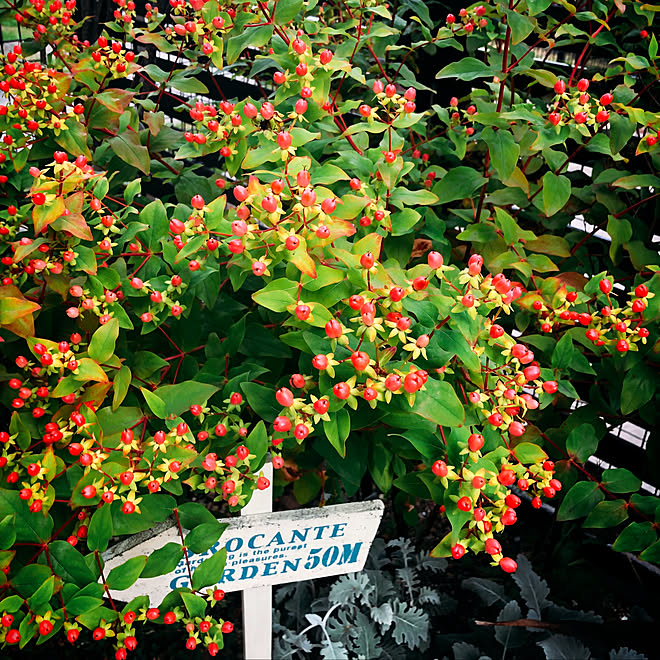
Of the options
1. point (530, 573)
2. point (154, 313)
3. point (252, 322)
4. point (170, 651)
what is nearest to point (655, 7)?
point (252, 322)

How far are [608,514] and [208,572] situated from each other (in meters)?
0.69

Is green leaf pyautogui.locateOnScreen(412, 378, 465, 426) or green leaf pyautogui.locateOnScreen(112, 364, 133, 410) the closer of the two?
green leaf pyautogui.locateOnScreen(412, 378, 465, 426)

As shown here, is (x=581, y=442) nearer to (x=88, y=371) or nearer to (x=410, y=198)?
(x=410, y=198)

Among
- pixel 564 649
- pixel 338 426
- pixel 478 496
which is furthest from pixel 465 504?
pixel 564 649

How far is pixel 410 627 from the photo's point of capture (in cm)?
141

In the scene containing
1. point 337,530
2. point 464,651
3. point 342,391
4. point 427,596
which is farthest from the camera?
point 427,596

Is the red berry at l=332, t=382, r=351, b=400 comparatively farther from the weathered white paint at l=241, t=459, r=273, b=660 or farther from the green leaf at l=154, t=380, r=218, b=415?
the weathered white paint at l=241, t=459, r=273, b=660

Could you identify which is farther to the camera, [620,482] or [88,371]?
[620,482]

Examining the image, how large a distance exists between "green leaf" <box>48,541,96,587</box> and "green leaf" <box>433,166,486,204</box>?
33.2 inches

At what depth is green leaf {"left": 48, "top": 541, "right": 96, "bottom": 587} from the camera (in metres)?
0.75

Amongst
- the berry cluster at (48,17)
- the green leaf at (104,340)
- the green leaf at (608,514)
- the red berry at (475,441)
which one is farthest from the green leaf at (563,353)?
the berry cluster at (48,17)

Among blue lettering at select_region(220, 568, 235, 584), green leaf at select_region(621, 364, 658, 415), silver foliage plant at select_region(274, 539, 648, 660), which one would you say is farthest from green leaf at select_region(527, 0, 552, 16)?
silver foliage plant at select_region(274, 539, 648, 660)

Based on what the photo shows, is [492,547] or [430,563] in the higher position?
[492,547]

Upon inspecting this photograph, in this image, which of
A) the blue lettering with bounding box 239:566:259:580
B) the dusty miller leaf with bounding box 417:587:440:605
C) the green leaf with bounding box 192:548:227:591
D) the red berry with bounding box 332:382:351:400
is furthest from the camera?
the dusty miller leaf with bounding box 417:587:440:605
